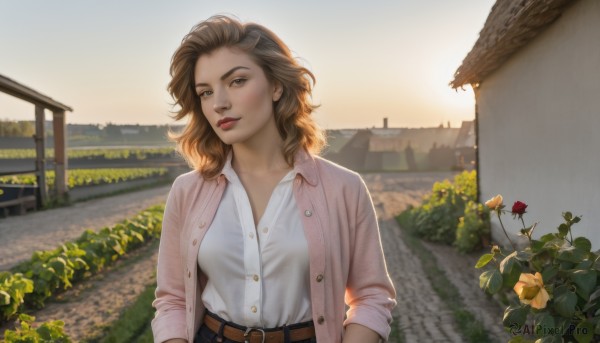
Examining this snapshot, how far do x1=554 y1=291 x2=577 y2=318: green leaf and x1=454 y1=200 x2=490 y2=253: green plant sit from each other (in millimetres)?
6329

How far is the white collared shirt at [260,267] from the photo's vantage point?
208cm

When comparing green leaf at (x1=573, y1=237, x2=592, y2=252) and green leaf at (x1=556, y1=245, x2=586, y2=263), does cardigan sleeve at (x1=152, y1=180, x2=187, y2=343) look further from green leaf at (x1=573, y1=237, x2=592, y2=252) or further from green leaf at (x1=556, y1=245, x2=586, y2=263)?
green leaf at (x1=573, y1=237, x2=592, y2=252)

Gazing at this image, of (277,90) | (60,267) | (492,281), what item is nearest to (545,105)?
(492,281)

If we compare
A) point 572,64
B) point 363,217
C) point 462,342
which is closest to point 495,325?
point 462,342

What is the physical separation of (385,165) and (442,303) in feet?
126

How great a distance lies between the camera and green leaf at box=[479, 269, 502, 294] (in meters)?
3.22

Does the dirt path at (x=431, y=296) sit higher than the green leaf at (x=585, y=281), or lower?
lower

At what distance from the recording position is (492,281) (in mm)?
3264

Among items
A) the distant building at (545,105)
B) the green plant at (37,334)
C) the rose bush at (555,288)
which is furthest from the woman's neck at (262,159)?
the distant building at (545,105)

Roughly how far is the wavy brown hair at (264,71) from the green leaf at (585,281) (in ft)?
5.05

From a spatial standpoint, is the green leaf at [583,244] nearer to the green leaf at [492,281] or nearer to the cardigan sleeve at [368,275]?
the green leaf at [492,281]

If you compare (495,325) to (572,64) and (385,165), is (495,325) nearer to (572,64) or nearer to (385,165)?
(572,64)

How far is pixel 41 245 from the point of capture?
436 inches

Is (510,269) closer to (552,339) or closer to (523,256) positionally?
(523,256)
